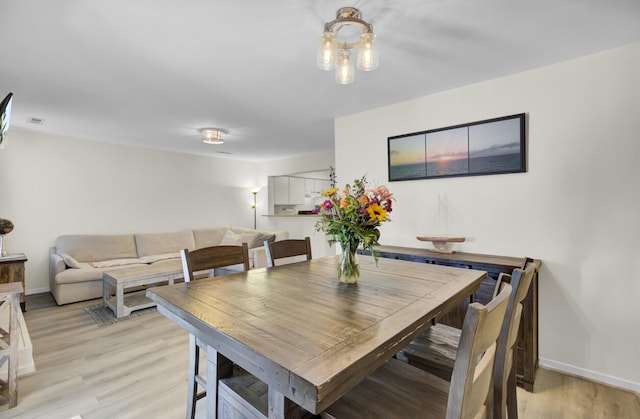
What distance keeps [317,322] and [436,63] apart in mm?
2045

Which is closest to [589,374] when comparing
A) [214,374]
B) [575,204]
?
[575,204]

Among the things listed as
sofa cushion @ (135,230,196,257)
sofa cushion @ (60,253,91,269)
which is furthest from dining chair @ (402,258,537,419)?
sofa cushion @ (135,230,196,257)

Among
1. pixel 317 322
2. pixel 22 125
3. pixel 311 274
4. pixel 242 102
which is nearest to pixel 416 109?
pixel 242 102

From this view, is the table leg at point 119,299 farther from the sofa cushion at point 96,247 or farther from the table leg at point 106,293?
the sofa cushion at point 96,247

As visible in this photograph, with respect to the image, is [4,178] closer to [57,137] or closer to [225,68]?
[57,137]

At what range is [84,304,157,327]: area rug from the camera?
10.2 ft

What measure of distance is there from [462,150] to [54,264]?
5.03 m

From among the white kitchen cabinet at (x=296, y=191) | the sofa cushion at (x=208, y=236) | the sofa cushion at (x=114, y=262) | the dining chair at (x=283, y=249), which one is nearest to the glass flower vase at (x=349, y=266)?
the dining chair at (x=283, y=249)

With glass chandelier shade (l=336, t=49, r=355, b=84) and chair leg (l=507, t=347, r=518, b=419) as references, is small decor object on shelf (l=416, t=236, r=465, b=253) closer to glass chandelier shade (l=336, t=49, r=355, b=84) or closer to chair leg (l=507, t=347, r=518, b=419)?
chair leg (l=507, t=347, r=518, b=419)

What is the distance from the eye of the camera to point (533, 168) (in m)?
2.22

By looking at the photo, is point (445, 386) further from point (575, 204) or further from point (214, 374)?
point (575, 204)

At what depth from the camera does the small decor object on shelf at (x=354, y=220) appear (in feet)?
4.65

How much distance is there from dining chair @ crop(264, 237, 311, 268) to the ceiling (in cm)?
131

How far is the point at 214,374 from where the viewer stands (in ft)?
4.04
